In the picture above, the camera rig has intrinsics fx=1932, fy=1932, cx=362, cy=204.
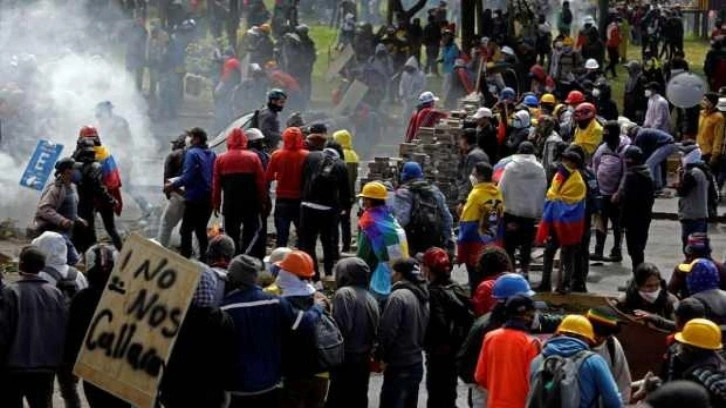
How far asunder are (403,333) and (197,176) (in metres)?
5.95

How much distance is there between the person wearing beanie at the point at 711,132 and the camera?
2395cm

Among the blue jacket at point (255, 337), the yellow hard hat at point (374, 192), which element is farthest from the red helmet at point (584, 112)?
the blue jacket at point (255, 337)

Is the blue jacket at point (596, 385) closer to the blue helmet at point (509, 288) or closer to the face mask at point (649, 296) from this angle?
the blue helmet at point (509, 288)

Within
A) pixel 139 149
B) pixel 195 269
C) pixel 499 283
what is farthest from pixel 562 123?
pixel 195 269

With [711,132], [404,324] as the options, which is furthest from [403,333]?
[711,132]

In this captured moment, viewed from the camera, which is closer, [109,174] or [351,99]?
[109,174]

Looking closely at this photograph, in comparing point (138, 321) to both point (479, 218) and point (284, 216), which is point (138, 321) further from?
point (284, 216)

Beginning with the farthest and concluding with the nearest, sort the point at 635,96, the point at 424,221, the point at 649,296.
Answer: the point at 635,96 → the point at 424,221 → the point at 649,296

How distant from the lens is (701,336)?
10945 mm

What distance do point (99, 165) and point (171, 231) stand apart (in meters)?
1.17

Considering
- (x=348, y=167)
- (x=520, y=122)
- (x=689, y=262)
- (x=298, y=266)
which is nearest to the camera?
(x=298, y=266)

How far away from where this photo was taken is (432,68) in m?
36.7

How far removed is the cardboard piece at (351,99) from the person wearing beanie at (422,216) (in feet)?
45.6

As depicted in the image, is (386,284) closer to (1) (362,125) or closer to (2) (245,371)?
(2) (245,371)
